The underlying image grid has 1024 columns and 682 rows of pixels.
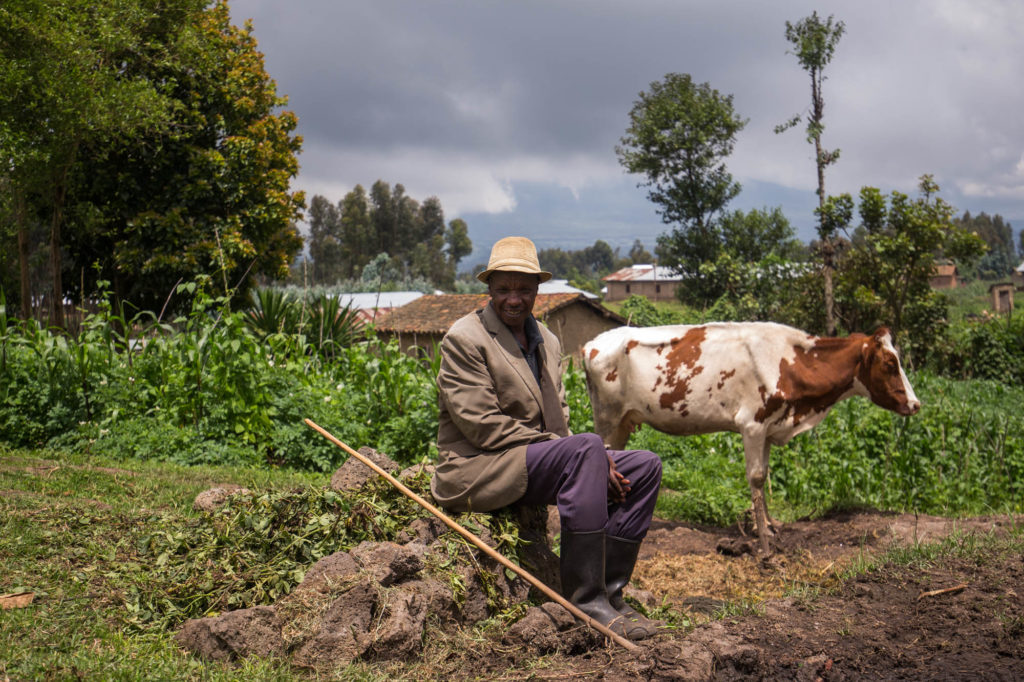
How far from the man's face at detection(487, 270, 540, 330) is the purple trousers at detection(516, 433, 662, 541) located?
2.47 ft

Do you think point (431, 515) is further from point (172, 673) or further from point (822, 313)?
point (822, 313)

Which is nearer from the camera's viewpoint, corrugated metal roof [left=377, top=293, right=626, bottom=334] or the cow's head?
the cow's head

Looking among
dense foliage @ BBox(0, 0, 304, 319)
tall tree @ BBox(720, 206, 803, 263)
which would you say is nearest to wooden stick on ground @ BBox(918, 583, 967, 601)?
dense foliage @ BBox(0, 0, 304, 319)

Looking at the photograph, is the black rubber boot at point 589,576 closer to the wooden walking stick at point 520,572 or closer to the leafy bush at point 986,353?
the wooden walking stick at point 520,572

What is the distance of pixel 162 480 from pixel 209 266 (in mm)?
15205

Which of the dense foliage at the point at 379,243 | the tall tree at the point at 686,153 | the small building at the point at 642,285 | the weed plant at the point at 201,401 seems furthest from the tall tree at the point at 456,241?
the weed plant at the point at 201,401

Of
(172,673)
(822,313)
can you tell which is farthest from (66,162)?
(822,313)

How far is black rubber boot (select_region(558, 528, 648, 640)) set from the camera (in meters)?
4.39

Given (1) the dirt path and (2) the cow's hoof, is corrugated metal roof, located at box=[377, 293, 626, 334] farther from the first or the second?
(1) the dirt path

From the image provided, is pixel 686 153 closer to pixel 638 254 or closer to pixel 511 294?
pixel 511 294

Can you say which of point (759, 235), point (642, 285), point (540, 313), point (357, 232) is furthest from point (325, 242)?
point (540, 313)

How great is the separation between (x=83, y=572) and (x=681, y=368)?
480cm

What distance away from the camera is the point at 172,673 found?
354 cm

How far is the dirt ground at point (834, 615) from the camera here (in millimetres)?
3920
